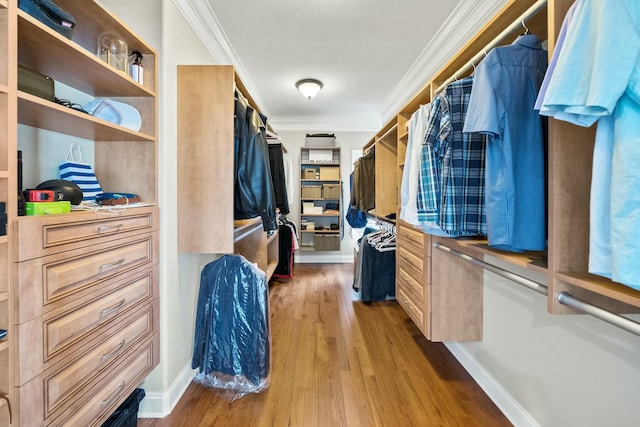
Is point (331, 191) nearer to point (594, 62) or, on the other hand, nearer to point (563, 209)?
point (563, 209)

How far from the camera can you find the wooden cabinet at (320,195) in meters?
4.69

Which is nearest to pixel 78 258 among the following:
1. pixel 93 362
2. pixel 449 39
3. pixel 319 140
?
pixel 93 362

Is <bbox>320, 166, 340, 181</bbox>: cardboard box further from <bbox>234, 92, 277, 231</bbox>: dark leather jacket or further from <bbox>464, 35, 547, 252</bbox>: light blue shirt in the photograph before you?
<bbox>464, 35, 547, 252</bbox>: light blue shirt

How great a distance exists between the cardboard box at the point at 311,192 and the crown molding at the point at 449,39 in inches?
78.0

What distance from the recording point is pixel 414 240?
6.49 feet

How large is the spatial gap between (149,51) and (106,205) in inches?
31.9

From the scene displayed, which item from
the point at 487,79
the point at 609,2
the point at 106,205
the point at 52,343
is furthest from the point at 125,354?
the point at 609,2

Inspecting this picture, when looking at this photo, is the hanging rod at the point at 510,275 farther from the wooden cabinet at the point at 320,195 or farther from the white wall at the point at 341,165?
the white wall at the point at 341,165

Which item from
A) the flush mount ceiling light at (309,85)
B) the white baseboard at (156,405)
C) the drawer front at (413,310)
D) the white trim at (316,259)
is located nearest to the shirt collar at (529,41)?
the drawer front at (413,310)

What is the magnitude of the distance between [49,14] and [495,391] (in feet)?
8.70

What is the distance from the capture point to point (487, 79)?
1.01 m

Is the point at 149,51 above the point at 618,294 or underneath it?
above

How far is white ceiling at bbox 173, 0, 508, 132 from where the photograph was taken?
2004 millimetres

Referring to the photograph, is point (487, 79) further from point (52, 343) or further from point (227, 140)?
point (52, 343)
